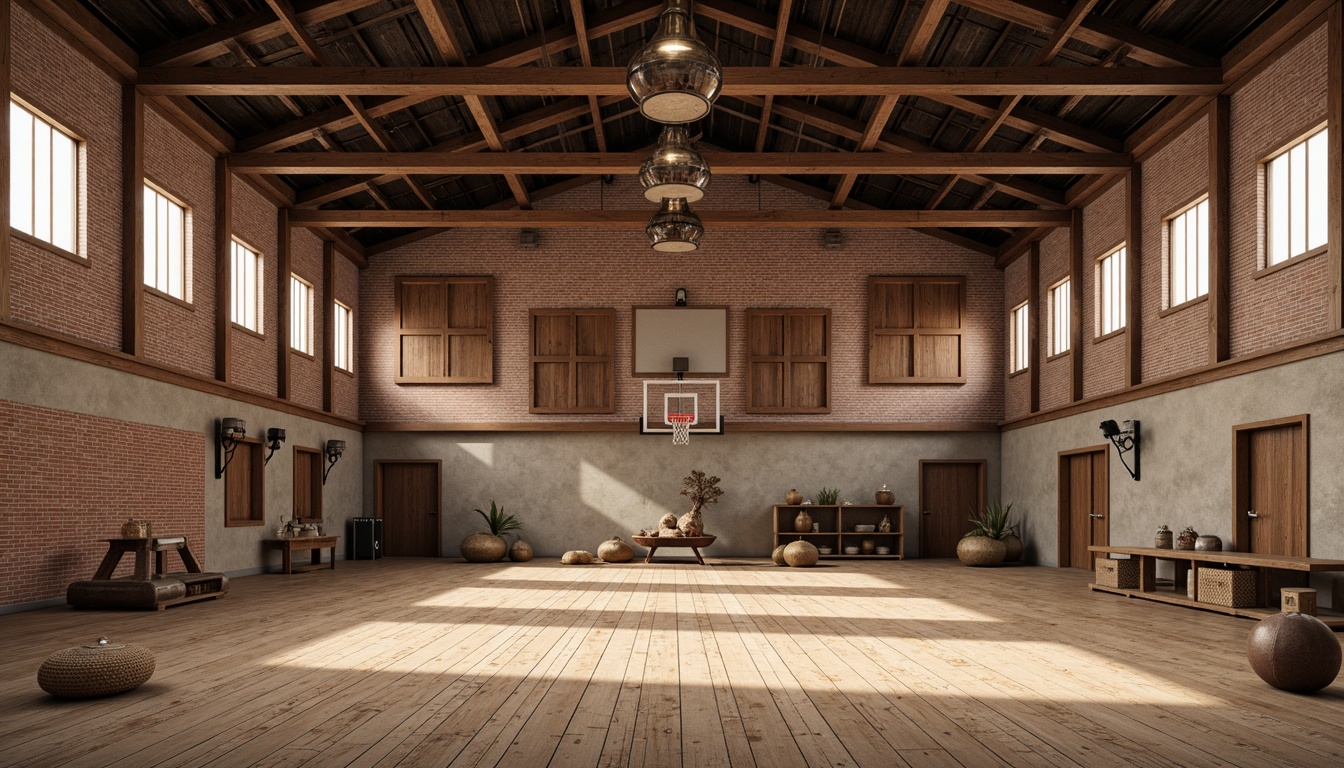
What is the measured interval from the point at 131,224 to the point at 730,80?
630cm

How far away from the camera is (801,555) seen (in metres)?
15.1

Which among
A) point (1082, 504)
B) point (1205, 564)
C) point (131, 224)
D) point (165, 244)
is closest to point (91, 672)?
point (131, 224)

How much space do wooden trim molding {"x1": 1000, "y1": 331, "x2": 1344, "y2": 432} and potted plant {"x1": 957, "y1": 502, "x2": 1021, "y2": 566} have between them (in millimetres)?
1889

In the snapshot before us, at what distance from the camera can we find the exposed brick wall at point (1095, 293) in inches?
518

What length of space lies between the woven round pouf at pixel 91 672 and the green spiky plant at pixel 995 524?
12926mm

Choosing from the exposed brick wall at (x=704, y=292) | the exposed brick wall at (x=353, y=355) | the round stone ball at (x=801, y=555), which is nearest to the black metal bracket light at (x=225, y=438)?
the exposed brick wall at (x=353, y=355)

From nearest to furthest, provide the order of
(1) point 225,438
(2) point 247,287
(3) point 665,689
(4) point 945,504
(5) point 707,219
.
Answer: (3) point 665,689 → (1) point 225,438 → (2) point 247,287 → (5) point 707,219 → (4) point 945,504

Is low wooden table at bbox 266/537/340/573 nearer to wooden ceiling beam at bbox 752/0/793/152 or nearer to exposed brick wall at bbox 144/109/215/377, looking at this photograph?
exposed brick wall at bbox 144/109/215/377

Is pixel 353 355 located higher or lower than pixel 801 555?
higher

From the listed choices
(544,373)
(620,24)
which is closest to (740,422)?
(544,373)

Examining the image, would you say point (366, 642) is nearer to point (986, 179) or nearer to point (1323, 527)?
point (1323, 527)

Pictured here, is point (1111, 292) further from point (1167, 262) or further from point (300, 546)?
point (300, 546)

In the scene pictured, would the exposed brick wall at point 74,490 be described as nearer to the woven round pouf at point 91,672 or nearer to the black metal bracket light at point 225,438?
the black metal bracket light at point 225,438

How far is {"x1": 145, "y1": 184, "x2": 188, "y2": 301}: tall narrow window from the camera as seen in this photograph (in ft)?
35.7
